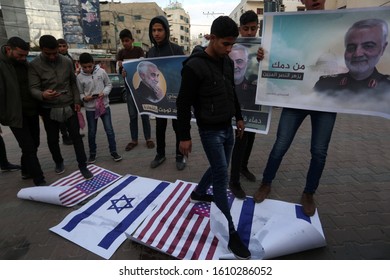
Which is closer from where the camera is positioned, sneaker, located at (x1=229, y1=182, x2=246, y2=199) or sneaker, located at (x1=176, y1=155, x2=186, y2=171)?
sneaker, located at (x1=229, y1=182, x2=246, y2=199)

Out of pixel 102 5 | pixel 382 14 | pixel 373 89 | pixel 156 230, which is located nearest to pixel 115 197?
pixel 156 230

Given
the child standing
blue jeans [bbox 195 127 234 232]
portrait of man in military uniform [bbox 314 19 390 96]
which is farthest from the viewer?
the child standing

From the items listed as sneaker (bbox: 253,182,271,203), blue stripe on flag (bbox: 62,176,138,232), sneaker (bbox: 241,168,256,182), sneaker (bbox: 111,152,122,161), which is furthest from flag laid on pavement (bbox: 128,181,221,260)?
sneaker (bbox: 111,152,122,161)

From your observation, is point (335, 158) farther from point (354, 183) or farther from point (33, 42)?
point (33, 42)

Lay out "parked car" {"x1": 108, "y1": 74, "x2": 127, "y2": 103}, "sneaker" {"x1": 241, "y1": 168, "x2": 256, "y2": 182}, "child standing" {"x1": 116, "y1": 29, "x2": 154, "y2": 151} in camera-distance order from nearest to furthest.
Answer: "sneaker" {"x1": 241, "y1": 168, "x2": 256, "y2": 182} → "child standing" {"x1": 116, "y1": 29, "x2": 154, "y2": 151} → "parked car" {"x1": 108, "y1": 74, "x2": 127, "y2": 103}

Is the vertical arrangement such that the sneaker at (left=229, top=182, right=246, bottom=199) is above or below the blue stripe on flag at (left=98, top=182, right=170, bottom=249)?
above

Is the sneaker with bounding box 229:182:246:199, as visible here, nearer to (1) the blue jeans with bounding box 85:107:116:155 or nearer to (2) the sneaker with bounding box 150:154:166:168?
(2) the sneaker with bounding box 150:154:166:168

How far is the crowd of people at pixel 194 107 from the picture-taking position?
80.9 inches

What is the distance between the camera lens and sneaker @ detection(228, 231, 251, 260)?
2.08 meters

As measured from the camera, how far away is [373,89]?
2404mm

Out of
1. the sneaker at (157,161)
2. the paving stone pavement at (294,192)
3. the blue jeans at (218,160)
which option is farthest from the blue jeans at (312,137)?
the sneaker at (157,161)

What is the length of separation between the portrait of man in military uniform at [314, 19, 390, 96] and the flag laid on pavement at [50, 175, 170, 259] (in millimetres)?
2342

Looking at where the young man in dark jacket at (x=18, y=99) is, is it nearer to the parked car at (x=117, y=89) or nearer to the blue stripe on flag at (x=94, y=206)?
the blue stripe on flag at (x=94, y=206)

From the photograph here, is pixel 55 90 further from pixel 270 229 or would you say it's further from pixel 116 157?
pixel 270 229
